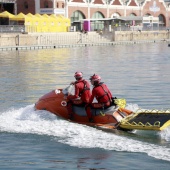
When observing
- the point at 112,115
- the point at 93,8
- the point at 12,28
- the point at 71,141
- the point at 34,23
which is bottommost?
the point at 71,141

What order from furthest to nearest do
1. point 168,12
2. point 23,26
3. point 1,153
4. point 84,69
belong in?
1. point 168,12
2. point 23,26
3. point 84,69
4. point 1,153

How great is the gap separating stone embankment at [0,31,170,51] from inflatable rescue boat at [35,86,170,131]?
47.5 meters

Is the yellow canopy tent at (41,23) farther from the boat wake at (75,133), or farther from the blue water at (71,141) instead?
the boat wake at (75,133)

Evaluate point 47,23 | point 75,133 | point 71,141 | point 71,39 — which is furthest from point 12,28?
point 71,141

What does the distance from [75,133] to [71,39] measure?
204 ft

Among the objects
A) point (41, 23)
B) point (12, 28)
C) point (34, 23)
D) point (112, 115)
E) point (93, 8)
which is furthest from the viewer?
point (93, 8)

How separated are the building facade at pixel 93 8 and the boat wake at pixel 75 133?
220 ft

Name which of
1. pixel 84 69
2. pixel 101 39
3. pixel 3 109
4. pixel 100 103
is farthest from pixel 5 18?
pixel 100 103

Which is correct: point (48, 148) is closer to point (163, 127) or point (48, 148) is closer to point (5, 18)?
point (163, 127)

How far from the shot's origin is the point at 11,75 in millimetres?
37469

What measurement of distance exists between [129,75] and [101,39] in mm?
48190

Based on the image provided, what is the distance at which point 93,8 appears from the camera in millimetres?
99125

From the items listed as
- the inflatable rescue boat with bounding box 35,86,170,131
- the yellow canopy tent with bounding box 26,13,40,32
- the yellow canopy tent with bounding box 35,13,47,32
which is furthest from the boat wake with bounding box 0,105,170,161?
the yellow canopy tent with bounding box 35,13,47,32

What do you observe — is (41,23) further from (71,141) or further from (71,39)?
(71,141)
